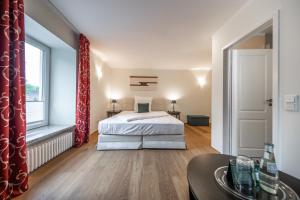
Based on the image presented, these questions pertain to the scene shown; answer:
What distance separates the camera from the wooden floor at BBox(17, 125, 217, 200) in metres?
1.78

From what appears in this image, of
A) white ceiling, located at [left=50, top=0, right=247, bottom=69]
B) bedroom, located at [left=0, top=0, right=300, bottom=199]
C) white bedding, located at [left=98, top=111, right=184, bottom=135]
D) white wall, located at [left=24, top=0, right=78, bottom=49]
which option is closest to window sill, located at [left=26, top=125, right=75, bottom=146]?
bedroom, located at [left=0, top=0, right=300, bottom=199]

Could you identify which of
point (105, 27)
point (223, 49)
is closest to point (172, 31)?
point (223, 49)

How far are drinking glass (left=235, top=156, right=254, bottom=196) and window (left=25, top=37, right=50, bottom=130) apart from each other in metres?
3.02

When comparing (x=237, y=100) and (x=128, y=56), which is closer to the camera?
(x=237, y=100)

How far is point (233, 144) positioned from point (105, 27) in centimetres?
297

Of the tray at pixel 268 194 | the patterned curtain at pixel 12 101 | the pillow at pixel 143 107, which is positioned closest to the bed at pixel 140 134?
the patterned curtain at pixel 12 101

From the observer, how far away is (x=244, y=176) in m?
0.89

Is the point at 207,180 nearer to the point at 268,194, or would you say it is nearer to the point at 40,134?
the point at 268,194

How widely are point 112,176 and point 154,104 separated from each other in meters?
4.65

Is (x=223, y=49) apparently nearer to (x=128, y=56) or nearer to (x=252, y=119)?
(x=252, y=119)

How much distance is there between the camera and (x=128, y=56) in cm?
500

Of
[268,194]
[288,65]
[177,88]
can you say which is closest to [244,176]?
[268,194]

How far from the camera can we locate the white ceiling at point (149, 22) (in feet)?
7.39

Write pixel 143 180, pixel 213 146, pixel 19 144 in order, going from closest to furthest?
1. pixel 19 144
2. pixel 143 180
3. pixel 213 146
